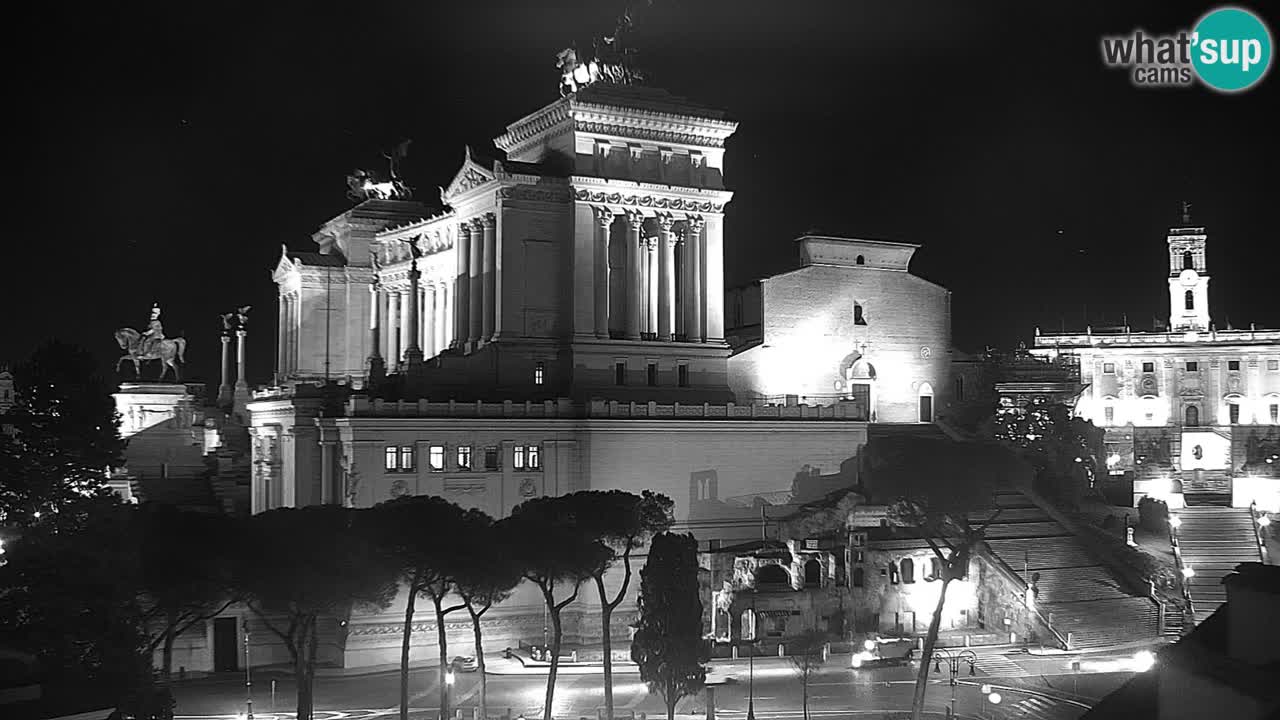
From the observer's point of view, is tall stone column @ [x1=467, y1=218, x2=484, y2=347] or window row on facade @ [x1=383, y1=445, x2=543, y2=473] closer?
window row on facade @ [x1=383, y1=445, x2=543, y2=473]

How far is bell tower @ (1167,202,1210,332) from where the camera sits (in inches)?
4906

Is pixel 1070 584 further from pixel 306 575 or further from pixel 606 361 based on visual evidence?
pixel 306 575

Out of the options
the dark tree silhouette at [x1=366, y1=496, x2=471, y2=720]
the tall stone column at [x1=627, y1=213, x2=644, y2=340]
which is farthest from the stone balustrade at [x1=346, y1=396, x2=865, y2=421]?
the dark tree silhouette at [x1=366, y1=496, x2=471, y2=720]

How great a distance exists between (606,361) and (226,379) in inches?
1546

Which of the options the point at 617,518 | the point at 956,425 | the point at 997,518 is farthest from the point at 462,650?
the point at 956,425

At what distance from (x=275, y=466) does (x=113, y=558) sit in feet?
101

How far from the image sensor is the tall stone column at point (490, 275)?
256 feet

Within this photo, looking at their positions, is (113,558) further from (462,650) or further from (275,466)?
(275,466)

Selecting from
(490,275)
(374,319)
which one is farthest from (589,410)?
(374,319)

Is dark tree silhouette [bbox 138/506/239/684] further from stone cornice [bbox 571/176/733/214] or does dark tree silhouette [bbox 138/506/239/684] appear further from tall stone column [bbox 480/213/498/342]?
stone cornice [bbox 571/176/733/214]

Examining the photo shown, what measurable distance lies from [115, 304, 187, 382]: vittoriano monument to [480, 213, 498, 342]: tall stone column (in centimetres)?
3185

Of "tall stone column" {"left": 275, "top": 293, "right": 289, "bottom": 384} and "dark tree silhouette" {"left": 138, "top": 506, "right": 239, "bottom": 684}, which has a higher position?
"tall stone column" {"left": 275, "top": 293, "right": 289, "bottom": 384}

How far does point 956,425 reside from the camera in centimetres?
8994

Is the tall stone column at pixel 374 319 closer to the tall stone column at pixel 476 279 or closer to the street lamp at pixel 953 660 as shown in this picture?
the tall stone column at pixel 476 279
